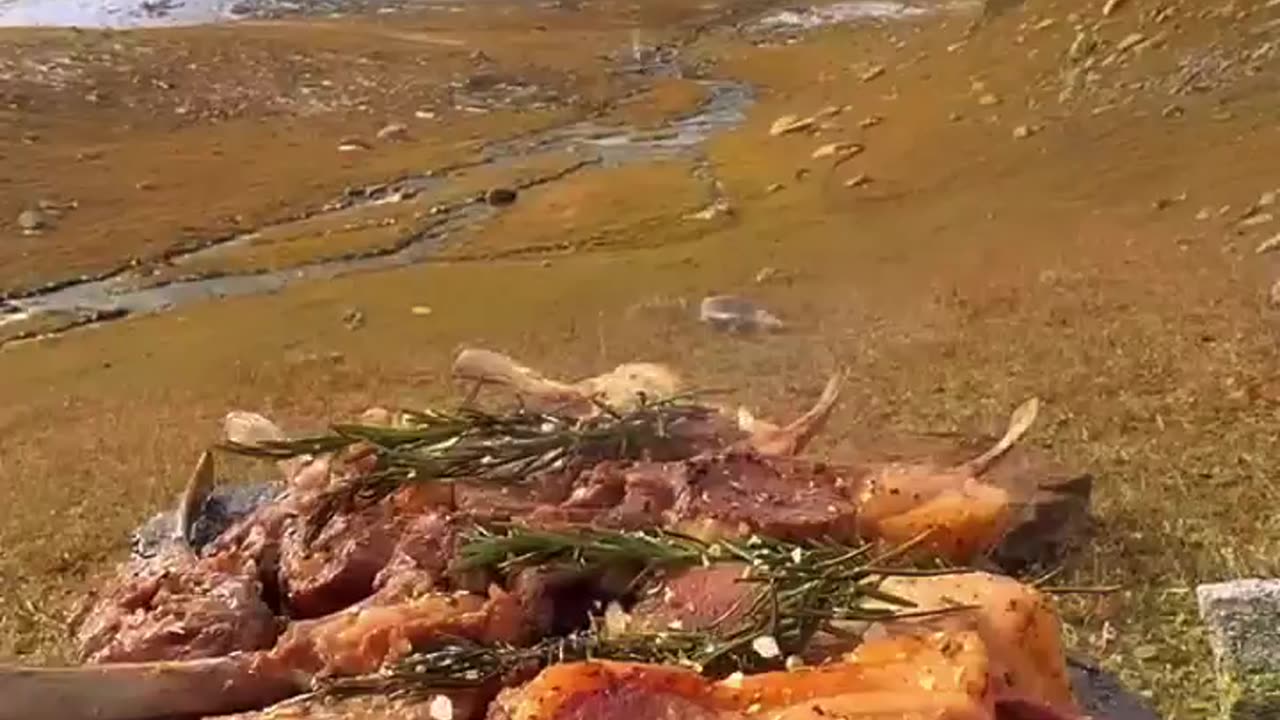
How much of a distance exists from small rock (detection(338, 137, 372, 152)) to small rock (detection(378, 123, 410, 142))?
0.44 metres

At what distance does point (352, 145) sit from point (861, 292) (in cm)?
1525

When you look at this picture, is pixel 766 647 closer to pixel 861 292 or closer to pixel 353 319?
pixel 861 292

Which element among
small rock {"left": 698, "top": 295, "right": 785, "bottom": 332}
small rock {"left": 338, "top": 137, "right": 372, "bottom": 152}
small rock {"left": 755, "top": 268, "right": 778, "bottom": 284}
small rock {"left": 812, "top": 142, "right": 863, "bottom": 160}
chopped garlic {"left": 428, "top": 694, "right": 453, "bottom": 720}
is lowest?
small rock {"left": 338, "top": 137, "right": 372, "bottom": 152}

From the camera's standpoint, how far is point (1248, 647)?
17.6 feet

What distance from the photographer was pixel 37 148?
26406 millimetres

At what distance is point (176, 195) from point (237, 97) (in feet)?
21.9

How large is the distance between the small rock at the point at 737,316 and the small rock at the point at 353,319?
3.99 meters

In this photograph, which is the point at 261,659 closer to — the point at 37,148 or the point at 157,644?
the point at 157,644

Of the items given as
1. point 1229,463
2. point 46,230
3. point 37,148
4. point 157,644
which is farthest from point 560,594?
point 37,148

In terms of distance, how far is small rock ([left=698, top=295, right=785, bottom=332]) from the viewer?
1245 centimetres

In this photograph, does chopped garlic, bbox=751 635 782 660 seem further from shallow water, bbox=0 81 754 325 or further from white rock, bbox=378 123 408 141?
white rock, bbox=378 123 408 141

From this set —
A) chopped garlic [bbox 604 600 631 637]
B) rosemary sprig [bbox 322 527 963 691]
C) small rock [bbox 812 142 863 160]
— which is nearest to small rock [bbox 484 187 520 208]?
small rock [bbox 812 142 863 160]

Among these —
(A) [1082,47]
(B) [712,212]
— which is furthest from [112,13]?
(A) [1082,47]

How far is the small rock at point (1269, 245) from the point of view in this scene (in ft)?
41.4
